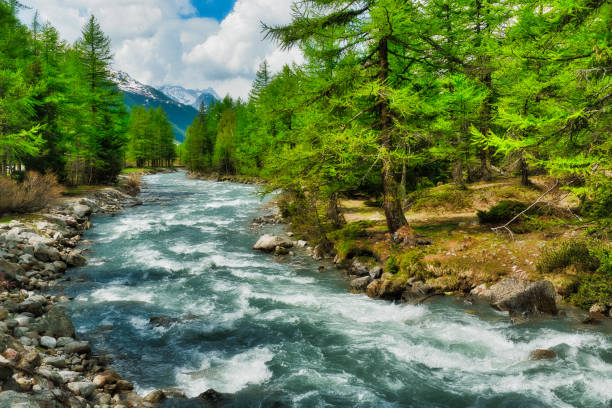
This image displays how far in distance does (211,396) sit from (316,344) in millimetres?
2823

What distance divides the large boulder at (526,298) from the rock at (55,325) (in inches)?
406

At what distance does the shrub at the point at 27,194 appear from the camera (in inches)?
653

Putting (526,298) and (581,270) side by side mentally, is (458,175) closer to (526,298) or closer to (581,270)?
(581,270)

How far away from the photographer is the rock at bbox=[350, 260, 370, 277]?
1205 centimetres

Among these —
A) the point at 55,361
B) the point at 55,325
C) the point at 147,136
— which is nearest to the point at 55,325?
the point at 55,325

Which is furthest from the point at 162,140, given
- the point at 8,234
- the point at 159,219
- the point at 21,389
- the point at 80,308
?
the point at 21,389

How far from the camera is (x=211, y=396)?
19.6 ft

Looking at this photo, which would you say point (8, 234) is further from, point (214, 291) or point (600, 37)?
point (600, 37)

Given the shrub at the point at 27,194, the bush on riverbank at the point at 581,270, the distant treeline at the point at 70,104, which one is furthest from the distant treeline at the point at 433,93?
the distant treeline at the point at 70,104

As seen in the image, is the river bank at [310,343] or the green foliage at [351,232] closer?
the river bank at [310,343]

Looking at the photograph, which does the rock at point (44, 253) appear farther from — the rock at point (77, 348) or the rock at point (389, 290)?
the rock at point (389, 290)

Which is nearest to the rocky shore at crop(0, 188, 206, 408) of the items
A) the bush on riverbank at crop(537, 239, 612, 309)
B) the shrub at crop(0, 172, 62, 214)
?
the shrub at crop(0, 172, 62, 214)

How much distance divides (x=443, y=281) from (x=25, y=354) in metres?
9.91

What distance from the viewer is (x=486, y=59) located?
1386cm
